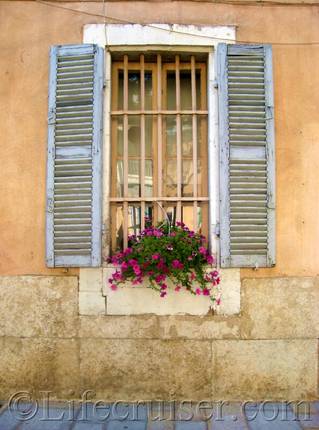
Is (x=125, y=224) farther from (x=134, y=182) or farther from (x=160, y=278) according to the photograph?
(x=160, y=278)

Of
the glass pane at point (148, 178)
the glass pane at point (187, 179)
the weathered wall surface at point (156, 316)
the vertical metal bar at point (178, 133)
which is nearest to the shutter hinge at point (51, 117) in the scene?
the weathered wall surface at point (156, 316)

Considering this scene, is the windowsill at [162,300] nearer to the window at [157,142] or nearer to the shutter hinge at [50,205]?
the window at [157,142]

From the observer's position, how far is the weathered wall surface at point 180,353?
13.2 ft

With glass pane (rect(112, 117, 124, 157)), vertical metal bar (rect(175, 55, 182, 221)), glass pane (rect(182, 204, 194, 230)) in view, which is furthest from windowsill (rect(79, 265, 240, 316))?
glass pane (rect(112, 117, 124, 157))

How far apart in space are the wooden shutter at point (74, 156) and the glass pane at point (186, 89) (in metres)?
0.82

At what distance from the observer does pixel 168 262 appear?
3.84 metres

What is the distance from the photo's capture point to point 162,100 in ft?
14.2

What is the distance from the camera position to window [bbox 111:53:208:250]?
4.22m

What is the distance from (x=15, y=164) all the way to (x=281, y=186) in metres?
2.54

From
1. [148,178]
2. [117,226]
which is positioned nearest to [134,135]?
[148,178]

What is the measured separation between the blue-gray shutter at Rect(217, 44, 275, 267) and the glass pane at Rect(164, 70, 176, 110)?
0.49m

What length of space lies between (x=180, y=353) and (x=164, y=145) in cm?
198

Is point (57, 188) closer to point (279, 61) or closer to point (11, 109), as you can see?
point (11, 109)

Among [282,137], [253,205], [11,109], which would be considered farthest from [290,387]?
[11,109]
